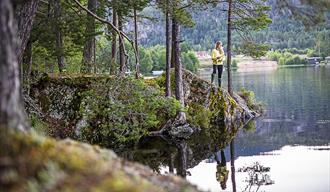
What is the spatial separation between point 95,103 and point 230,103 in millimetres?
9644

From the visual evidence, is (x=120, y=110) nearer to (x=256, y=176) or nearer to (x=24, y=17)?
(x=256, y=176)

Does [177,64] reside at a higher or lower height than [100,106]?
higher

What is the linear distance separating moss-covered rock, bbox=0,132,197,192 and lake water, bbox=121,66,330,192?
3.77 meters

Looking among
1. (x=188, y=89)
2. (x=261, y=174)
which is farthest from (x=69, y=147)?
(x=188, y=89)

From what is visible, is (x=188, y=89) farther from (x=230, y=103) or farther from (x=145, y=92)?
(x=145, y=92)

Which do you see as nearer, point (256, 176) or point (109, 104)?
point (256, 176)

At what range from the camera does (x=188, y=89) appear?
2170cm

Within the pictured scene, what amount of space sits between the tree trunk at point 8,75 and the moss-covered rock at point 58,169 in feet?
0.41

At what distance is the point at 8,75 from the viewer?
329 cm

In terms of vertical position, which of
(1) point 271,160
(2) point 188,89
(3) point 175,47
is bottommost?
(1) point 271,160

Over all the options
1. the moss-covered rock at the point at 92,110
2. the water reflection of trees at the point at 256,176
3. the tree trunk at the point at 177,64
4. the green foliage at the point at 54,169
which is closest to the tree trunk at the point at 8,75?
the green foliage at the point at 54,169

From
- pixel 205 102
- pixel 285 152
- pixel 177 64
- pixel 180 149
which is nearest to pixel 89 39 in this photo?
pixel 177 64

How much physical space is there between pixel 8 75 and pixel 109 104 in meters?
12.0

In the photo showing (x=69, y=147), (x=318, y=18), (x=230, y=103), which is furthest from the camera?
(x=230, y=103)
